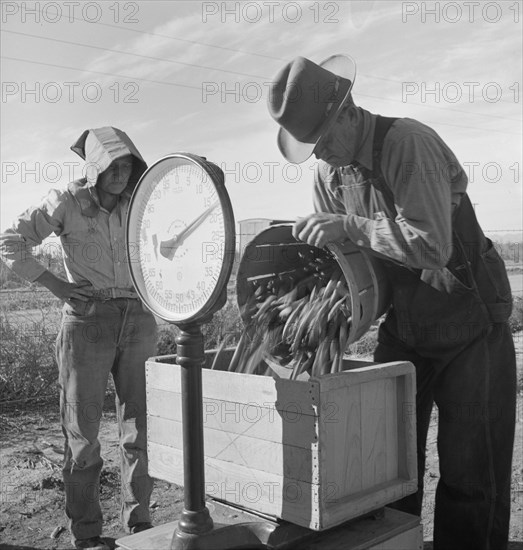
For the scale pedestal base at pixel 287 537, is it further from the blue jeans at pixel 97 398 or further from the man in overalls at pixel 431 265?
the blue jeans at pixel 97 398

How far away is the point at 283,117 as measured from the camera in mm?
2666

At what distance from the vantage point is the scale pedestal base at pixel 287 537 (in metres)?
2.46

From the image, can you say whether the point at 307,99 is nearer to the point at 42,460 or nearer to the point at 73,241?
the point at 73,241

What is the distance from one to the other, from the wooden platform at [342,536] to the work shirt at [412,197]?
38.4 inches

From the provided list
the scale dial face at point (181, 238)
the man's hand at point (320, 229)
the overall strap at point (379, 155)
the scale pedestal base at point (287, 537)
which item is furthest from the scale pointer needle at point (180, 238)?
the scale pedestal base at point (287, 537)

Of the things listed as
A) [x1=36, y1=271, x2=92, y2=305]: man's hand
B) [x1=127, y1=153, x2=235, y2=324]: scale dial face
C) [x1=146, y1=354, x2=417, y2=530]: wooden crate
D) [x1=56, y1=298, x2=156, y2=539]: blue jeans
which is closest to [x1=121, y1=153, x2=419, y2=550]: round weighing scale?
[x1=127, y1=153, x2=235, y2=324]: scale dial face

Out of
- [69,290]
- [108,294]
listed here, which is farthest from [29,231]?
[108,294]

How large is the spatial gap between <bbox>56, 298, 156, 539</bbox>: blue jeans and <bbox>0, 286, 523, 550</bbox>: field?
31cm

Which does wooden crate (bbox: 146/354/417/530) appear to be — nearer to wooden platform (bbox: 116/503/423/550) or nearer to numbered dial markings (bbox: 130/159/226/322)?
wooden platform (bbox: 116/503/423/550)

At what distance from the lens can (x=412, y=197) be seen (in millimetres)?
2504

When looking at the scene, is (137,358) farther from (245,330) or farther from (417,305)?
(417,305)

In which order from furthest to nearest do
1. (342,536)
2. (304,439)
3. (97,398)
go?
1. (97,398)
2. (342,536)
3. (304,439)

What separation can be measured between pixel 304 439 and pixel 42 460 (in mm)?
3001

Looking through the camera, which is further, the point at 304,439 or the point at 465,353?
the point at 465,353
